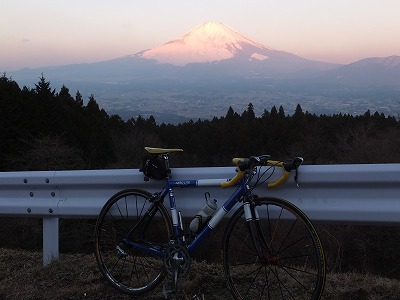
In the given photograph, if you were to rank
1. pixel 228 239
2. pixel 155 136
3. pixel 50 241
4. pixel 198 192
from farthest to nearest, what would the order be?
pixel 155 136 < pixel 50 241 < pixel 198 192 < pixel 228 239

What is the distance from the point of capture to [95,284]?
11.2ft

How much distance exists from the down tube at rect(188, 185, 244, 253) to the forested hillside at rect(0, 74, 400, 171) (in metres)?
23.2

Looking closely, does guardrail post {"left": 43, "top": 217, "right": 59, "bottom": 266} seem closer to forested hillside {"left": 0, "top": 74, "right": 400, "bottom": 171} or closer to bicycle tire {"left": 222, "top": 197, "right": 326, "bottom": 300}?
bicycle tire {"left": 222, "top": 197, "right": 326, "bottom": 300}

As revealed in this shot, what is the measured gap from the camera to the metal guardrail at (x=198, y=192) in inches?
114

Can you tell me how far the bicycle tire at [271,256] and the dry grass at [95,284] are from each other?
173 mm

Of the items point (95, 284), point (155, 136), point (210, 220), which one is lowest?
point (155, 136)

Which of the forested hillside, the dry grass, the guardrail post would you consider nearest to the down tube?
the dry grass

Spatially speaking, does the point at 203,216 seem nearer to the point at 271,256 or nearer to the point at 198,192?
the point at 198,192

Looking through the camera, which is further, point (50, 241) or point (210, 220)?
point (50, 241)

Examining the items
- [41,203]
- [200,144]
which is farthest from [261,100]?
[41,203]

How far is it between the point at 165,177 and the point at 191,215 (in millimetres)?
346

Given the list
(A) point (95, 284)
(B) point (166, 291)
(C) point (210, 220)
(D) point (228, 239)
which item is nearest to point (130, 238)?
(A) point (95, 284)

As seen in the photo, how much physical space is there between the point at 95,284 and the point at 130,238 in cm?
44

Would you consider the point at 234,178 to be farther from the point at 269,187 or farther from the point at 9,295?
the point at 9,295
